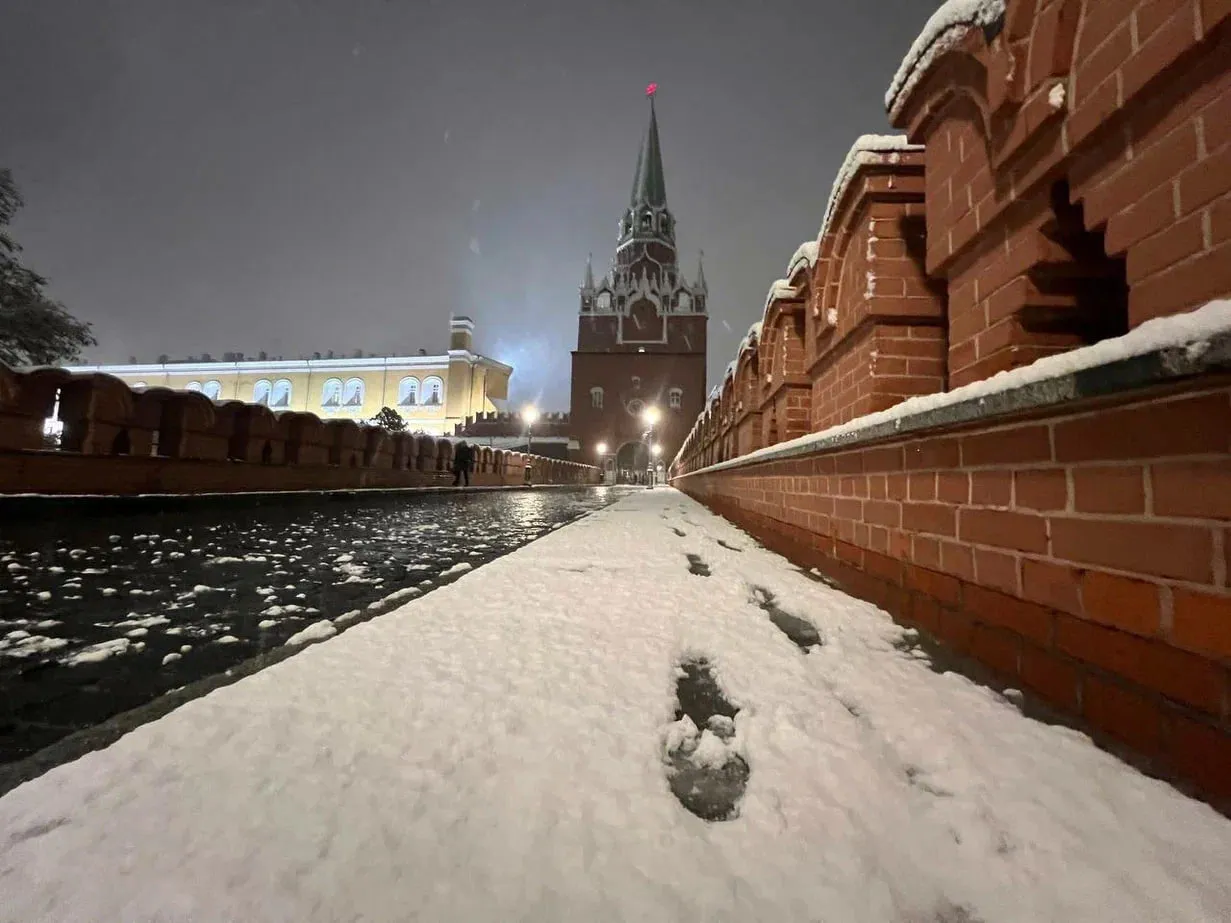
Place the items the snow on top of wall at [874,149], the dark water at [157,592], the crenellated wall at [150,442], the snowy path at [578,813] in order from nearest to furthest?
the snowy path at [578,813] < the dark water at [157,592] < the snow on top of wall at [874,149] < the crenellated wall at [150,442]

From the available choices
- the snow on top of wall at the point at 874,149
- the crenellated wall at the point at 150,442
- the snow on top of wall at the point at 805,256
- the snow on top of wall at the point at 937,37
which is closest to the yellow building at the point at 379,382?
the crenellated wall at the point at 150,442

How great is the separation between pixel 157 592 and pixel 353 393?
61415 mm

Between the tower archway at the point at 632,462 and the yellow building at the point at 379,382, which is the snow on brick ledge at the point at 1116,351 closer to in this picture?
the tower archway at the point at 632,462

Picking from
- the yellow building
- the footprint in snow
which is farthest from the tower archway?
the footprint in snow

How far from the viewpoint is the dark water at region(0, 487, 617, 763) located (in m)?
1.05

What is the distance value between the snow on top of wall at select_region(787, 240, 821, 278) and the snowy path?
359cm

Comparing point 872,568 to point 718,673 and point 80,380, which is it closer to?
point 718,673

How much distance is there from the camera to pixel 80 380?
3850mm

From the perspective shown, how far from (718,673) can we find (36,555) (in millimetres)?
3223

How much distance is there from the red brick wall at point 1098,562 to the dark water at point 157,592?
1.77 meters

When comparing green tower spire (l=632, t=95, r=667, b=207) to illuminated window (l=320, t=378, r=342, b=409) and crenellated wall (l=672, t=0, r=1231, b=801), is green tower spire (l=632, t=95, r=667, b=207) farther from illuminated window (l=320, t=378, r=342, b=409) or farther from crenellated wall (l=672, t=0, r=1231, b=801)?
crenellated wall (l=672, t=0, r=1231, b=801)

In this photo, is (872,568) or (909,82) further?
(909,82)

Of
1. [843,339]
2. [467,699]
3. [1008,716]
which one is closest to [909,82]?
[843,339]

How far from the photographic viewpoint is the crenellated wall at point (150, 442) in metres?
3.63
